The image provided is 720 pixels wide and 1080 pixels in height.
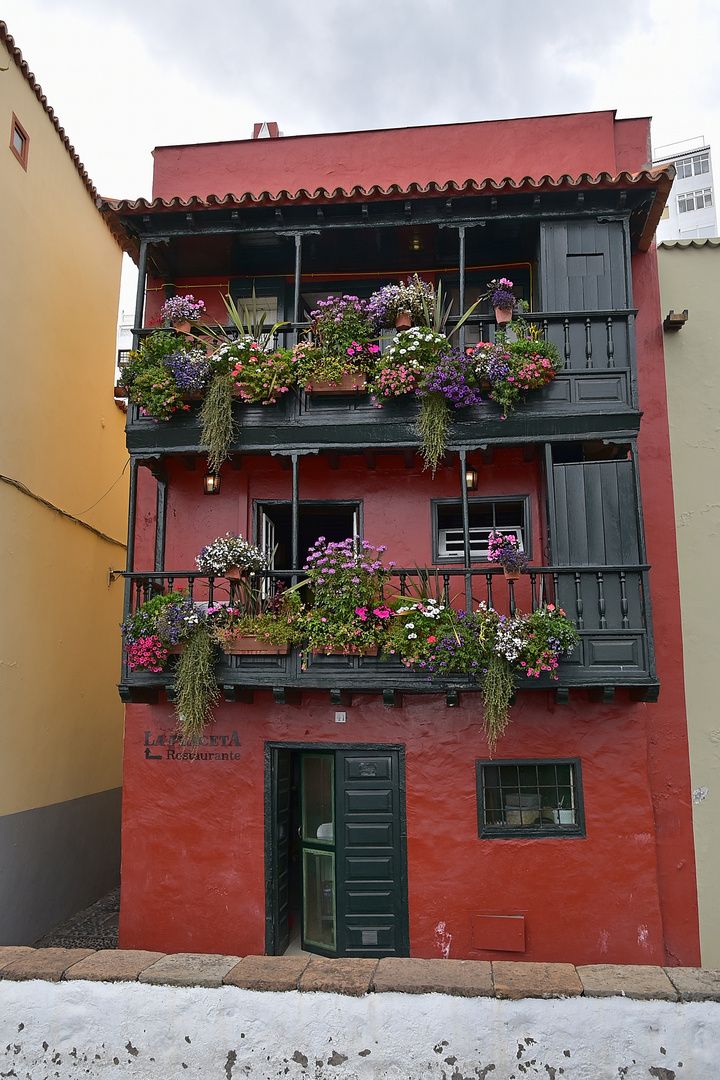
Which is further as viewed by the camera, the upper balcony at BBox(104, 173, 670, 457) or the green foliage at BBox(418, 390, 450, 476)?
the upper balcony at BBox(104, 173, 670, 457)

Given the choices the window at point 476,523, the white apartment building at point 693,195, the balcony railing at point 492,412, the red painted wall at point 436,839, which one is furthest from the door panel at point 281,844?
the white apartment building at point 693,195

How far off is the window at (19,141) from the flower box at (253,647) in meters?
7.54

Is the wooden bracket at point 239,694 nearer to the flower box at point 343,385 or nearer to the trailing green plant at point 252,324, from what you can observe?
the flower box at point 343,385

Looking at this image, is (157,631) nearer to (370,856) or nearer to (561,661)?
(370,856)

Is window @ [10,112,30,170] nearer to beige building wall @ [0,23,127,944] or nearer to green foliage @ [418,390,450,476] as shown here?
beige building wall @ [0,23,127,944]

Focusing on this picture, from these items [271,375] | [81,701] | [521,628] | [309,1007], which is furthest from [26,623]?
[309,1007]

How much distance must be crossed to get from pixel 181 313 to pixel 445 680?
5477 mm

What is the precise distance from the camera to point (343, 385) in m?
9.18

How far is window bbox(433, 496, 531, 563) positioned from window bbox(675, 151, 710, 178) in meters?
53.6

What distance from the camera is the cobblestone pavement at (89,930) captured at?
33.3ft

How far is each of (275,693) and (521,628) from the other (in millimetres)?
2811

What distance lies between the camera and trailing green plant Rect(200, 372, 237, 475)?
360 inches

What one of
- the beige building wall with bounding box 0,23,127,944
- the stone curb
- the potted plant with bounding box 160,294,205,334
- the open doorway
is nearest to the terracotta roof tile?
the beige building wall with bounding box 0,23,127,944

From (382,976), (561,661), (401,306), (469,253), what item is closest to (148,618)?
(561,661)
